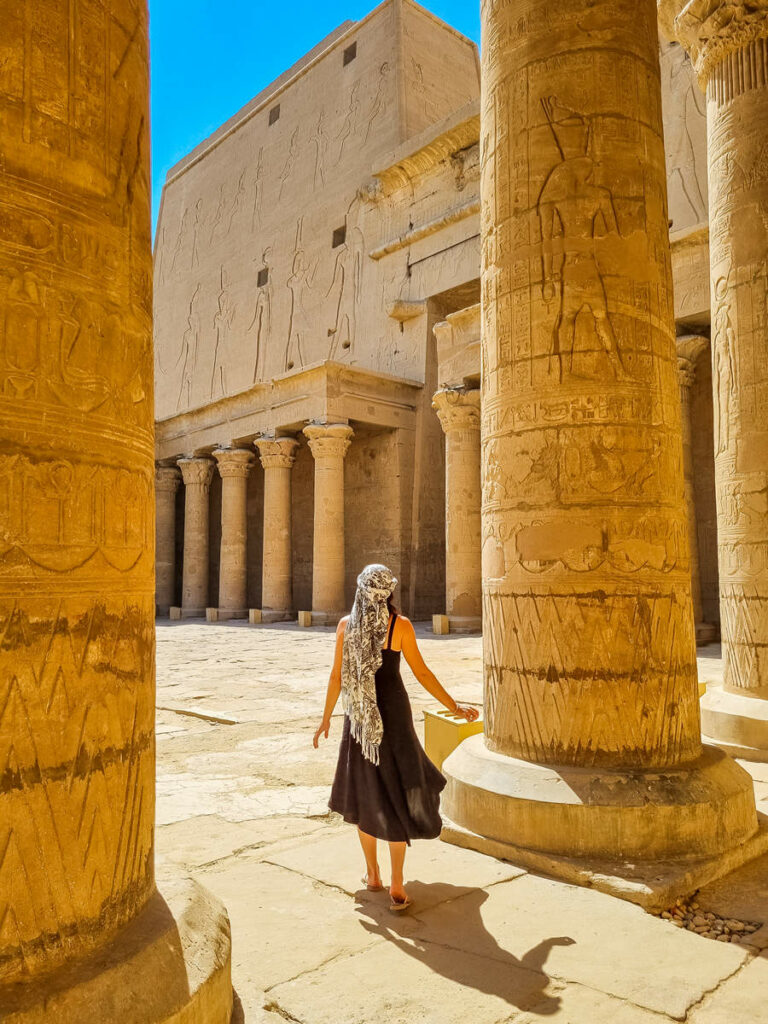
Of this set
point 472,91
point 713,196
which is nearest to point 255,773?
point 713,196

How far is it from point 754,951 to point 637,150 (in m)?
3.39

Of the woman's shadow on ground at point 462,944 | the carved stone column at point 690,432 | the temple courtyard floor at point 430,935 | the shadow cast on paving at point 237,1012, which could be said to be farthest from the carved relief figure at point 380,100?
the shadow cast on paving at point 237,1012

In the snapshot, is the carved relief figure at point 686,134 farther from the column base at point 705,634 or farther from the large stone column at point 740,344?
the large stone column at point 740,344

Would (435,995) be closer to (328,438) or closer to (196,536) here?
(328,438)

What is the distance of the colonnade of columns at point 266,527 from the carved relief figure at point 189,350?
6.09m

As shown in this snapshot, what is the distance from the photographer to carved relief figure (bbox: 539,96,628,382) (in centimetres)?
374

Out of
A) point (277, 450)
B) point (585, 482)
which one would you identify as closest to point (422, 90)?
point (277, 450)

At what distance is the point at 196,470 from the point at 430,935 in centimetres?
2048

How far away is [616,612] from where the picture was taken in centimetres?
361

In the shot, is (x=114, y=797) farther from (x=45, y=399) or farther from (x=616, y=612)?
(x=616, y=612)

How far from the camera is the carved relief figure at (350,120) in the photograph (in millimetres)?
23609

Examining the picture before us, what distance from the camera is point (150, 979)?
1764mm

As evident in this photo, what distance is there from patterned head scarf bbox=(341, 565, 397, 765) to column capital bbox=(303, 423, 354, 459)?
48.3 ft

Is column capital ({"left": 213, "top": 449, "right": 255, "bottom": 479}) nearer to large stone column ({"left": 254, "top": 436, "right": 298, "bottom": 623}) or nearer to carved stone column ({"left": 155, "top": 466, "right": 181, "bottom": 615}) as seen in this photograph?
large stone column ({"left": 254, "top": 436, "right": 298, "bottom": 623})
